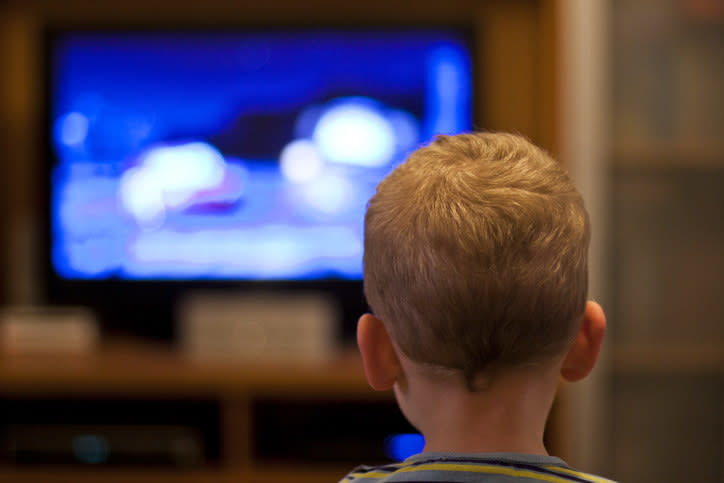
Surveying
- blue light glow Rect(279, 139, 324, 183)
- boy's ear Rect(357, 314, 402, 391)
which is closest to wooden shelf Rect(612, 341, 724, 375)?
blue light glow Rect(279, 139, 324, 183)

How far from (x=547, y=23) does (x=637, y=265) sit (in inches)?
27.6

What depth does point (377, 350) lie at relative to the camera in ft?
2.15

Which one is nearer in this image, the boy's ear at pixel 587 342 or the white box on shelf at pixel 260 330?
the boy's ear at pixel 587 342

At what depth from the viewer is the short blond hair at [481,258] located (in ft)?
1.90

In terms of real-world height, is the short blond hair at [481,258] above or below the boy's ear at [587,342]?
above

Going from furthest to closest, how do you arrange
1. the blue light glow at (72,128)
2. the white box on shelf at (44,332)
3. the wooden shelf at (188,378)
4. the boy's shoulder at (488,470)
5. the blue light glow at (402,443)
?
the blue light glow at (72,128) < the white box on shelf at (44,332) < the blue light glow at (402,443) < the wooden shelf at (188,378) < the boy's shoulder at (488,470)

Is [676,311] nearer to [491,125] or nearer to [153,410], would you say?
[491,125]

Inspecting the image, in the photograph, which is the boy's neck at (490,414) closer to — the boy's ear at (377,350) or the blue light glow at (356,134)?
the boy's ear at (377,350)

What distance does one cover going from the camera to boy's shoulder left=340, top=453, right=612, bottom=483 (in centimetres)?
56

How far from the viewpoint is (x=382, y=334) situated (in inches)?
25.7

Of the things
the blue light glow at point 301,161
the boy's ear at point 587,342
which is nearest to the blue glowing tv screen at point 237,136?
the blue light glow at point 301,161

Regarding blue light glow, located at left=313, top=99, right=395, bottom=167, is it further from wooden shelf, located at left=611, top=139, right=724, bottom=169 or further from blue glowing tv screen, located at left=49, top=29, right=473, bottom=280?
wooden shelf, located at left=611, top=139, right=724, bottom=169

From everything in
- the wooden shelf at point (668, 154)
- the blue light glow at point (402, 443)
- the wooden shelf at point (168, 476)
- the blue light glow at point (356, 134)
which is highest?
the blue light glow at point (356, 134)

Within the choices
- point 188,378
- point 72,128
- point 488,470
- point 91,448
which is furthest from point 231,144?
point 488,470
